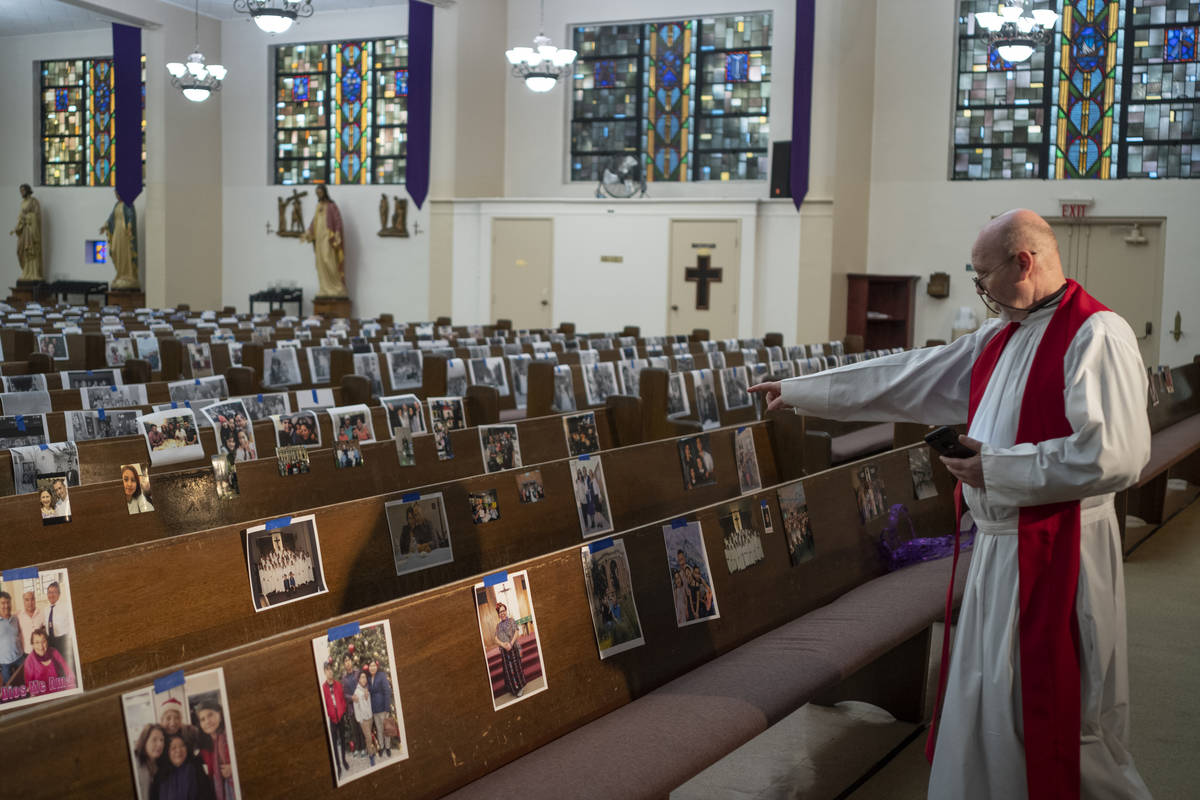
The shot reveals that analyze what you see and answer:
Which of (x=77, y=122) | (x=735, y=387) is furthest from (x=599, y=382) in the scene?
(x=77, y=122)

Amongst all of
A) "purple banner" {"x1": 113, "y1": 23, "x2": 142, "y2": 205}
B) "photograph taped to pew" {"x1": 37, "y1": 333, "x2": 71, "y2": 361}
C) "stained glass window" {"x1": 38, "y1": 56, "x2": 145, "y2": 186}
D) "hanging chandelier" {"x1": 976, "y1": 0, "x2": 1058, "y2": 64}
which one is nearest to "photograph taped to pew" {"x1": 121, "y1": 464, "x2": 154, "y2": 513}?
"photograph taped to pew" {"x1": 37, "y1": 333, "x2": 71, "y2": 361}

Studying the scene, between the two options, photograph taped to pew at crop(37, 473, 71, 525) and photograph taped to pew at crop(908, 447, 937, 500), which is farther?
photograph taped to pew at crop(908, 447, 937, 500)

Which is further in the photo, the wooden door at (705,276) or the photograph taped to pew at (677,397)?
the wooden door at (705,276)

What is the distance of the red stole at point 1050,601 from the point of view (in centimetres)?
237

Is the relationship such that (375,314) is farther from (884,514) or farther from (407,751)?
(407,751)

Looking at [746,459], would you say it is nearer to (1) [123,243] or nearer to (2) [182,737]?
(2) [182,737]

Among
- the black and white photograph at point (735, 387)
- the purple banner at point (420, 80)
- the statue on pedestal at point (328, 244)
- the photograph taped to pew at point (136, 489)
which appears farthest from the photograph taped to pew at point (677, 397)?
the statue on pedestal at point (328, 244)

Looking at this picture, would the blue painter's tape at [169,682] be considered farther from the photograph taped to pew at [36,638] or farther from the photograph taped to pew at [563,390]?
the photograph taped to pew at [563,390]

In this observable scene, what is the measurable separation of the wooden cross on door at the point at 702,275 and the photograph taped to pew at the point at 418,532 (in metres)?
13.2

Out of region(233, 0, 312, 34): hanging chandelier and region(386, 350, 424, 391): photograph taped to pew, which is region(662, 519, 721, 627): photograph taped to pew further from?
region(233, 0, 312, 34): hanging chandelier

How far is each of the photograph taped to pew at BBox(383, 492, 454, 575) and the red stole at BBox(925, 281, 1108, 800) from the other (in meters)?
1.48

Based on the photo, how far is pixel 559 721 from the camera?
7.94ft

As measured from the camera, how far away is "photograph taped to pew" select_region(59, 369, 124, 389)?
5168 mm

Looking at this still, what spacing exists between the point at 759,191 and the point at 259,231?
9153 mm
